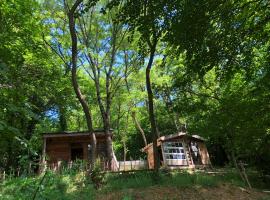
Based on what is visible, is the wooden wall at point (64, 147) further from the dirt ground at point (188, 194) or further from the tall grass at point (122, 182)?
the dirt ground at point (188, 194)

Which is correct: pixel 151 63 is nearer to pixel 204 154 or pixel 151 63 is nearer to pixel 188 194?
pixel 188 194

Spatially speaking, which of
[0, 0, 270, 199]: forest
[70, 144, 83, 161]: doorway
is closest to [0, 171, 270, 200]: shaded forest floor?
[0, 0, 270, 199]: forest

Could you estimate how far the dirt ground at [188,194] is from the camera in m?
11.5

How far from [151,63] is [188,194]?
22.7 ft

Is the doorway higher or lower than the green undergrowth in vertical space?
higher

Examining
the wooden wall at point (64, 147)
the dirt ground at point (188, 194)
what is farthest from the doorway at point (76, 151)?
the dirt ground at point (188, 194)

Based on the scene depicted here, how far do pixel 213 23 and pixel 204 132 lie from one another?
899 cm

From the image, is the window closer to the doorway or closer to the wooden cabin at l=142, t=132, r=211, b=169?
the wooden cabin at l=142, t=132, r=211, b=169

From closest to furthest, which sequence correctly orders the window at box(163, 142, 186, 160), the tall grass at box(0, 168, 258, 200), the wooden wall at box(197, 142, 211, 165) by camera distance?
the tall grass at box(0, 168, 258, 200)
the window at box(163, 142, 186, 160)
the wooden wall at box(197, 142, 211, 165)

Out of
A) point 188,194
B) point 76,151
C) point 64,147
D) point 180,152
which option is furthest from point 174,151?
point 188,194

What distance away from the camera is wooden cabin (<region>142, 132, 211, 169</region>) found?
2811cm

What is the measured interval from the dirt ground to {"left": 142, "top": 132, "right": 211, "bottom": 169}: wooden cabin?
14.1m

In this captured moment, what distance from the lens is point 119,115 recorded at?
38062 mm

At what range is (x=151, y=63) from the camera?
51.5 ft
